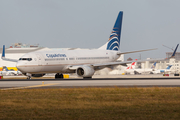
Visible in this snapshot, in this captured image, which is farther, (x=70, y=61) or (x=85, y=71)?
(x=70, y=61)

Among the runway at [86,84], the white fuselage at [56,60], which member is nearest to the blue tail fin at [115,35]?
the white fuselage at [56,60]

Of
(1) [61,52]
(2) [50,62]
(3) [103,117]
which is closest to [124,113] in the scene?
(3) [103,117]

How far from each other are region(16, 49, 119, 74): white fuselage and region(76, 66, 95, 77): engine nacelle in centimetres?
224

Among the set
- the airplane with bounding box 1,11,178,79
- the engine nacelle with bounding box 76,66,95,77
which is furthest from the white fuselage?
the engine nacelle with bounding box 76,66,95,77

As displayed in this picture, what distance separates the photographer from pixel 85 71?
1868 inches

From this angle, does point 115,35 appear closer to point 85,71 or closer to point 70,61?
point 70,61

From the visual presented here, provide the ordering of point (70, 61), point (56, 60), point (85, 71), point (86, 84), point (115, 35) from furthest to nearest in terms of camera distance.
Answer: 1. point (115, 35)
2. point (70, 61)
3. point (56, 60)
4. point (85, 71)
5. point (86, 84)

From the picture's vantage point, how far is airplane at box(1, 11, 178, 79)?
151ft

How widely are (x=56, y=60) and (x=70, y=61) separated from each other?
3175 mm

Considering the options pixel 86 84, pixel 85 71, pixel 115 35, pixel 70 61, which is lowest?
pixel 86 84

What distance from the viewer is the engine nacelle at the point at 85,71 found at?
47.4 meters

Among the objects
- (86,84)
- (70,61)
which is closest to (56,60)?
(70,61)

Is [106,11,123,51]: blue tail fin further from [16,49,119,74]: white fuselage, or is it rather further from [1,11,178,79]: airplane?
[16,49,119,74]: white fuselage

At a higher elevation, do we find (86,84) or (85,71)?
(85,71)
